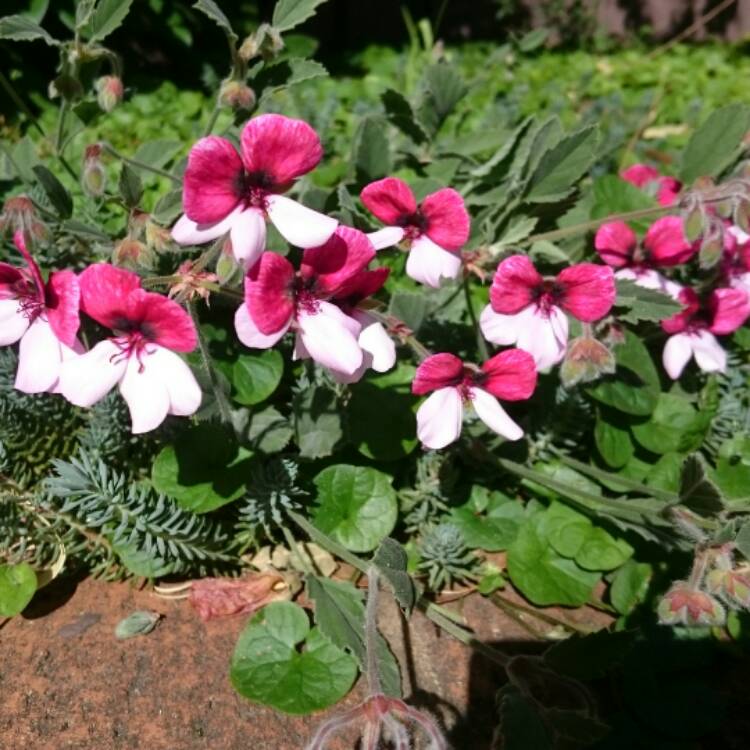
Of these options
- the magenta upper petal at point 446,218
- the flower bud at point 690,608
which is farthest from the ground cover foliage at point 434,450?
the magenta upper petal at point 446,218

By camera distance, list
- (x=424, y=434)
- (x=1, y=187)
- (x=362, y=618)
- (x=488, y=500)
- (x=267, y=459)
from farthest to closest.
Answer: (x=1, y=187) < (x=488, y=500) < (x=267, y=459) < (x=362, y=618) < (x=424, y=434)

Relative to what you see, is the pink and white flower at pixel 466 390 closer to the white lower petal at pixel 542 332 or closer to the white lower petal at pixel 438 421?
the white lower petal at pixel 438 421

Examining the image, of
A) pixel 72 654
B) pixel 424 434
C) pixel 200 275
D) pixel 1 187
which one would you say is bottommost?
pixel 72 654

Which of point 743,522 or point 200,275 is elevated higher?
point 200,275

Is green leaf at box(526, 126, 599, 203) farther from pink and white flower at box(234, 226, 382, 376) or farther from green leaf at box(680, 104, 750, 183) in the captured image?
pink and white flower at box(234, 226, 382, 376)

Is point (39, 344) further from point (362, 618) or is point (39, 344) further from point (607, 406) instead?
point (607, 406)

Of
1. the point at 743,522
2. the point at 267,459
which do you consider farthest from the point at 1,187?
the point at 743,522

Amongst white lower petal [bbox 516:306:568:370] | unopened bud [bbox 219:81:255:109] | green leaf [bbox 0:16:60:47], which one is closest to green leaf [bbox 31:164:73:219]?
green leaf [bbox 0:16:60:47]
